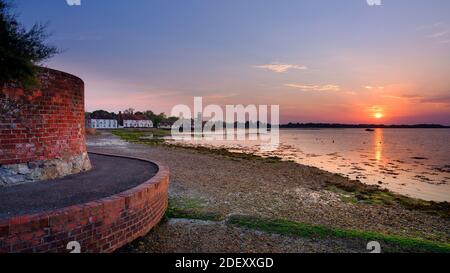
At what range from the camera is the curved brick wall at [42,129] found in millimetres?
Answer: 6152

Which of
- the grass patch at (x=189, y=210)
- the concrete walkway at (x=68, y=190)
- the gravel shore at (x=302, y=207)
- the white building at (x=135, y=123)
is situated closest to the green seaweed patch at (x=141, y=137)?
the gravel shore at (x=302, y=207)

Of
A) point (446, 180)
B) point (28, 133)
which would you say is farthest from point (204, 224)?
point (446, 180)

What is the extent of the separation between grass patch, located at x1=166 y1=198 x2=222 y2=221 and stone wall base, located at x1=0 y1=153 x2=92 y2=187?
2.88 m

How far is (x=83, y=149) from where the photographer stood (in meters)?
8.30

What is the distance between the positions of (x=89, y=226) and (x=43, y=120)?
3875 millimetres

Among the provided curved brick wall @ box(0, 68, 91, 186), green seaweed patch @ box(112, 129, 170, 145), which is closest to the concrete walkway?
curved brick wall @ box(0, 68, 91, 186)

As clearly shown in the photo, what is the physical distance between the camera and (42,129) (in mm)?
6770

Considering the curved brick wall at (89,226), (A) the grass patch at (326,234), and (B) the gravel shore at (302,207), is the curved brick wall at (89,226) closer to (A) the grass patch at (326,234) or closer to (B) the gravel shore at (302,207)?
(A) the grass patch at (326,234)

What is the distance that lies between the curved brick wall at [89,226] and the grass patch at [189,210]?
5.07 ft

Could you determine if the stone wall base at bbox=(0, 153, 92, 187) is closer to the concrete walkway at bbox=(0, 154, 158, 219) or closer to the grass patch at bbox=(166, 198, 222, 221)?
the concrete walkway at bbox=(0, 154, 158, 219)

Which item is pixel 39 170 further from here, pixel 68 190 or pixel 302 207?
pixel 302 207

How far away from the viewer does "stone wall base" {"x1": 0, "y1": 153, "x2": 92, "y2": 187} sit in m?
6.15

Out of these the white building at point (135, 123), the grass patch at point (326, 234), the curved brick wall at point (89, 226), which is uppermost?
the white building at point (135, 123)

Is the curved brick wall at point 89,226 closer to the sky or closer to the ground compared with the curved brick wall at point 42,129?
closer to the ground
